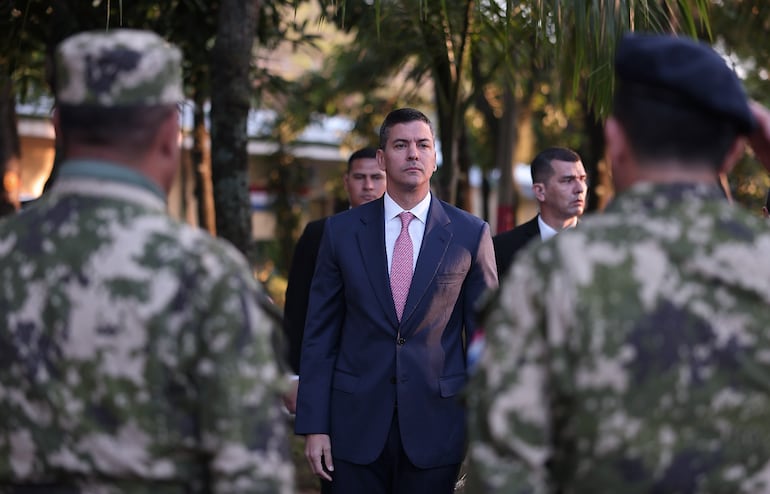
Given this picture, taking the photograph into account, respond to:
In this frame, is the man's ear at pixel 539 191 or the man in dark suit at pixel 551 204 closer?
the man in dark suit at pixel 551 204

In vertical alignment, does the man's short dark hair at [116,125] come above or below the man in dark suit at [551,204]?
above

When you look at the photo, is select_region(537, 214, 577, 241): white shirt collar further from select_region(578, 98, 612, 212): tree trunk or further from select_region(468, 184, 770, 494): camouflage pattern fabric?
select_region(578, 98, 612, 212): tree trunk

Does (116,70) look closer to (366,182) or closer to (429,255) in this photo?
(429,255)

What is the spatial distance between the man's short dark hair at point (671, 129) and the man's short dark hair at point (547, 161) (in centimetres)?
361

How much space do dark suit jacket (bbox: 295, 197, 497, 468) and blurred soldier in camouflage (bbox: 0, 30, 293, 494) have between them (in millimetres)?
2067

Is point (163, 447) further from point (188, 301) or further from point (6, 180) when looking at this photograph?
point (6, 180)

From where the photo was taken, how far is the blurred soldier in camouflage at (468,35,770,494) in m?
2.34

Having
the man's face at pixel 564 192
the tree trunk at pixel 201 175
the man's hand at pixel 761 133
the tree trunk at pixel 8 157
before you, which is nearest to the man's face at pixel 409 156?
the man's face at pixel 564 192

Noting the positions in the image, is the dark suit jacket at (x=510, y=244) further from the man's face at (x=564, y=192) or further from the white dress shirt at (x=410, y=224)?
the white dress shirt at (x=410, y=224)

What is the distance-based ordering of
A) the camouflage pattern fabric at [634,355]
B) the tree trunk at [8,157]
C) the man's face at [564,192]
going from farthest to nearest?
the tree trunk at [8,157] → the man's face at [564,192] → the camouflage pattern fabric at [634,355]

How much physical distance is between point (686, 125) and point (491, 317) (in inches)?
23.2

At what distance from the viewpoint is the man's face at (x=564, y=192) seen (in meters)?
6.00

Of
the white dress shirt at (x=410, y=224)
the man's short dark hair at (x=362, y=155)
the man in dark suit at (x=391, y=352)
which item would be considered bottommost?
the man in dark suit at (x=391, y=352)

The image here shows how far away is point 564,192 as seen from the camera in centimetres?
601
